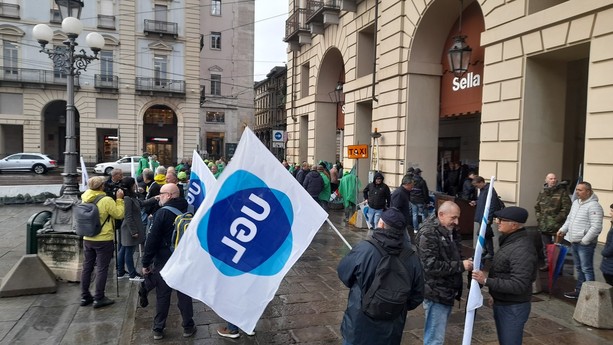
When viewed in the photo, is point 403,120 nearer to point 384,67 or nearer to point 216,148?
point 384,67

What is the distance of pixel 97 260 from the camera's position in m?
6.02

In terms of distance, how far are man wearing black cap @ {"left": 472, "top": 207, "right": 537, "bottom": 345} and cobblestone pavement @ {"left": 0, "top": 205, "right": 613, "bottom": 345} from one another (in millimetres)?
1418

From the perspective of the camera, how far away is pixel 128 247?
23.2 ft

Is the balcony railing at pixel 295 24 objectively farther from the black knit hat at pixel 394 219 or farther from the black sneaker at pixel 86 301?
the black knit hat at pixel 394 219

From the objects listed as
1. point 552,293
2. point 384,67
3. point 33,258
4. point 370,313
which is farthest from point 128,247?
point 384,67

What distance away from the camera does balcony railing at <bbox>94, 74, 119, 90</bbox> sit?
37.1 m

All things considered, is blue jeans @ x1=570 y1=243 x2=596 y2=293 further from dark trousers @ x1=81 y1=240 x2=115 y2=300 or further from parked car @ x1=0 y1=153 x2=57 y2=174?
parked car @ x1=0 y1=153 x2=57 y2=174

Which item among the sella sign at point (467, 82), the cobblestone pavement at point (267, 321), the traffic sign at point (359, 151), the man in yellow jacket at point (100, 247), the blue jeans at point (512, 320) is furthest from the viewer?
the traffic sign at point (359, 151)

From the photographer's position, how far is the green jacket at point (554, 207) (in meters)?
7.40

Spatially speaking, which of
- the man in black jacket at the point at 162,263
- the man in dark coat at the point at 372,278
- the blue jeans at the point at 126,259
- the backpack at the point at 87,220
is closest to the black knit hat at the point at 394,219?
the man in dark coat at the point at 372,278

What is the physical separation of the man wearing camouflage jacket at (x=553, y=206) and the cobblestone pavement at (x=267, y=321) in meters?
0.75

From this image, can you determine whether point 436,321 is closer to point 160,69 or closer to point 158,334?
point 158,334

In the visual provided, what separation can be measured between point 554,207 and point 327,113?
13772mm

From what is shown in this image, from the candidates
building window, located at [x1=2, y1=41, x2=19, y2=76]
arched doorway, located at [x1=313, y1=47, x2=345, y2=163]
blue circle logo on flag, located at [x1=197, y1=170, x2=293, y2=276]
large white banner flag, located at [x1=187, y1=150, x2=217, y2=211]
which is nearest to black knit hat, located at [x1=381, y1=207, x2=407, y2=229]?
blue circle logo on flag, located at [x1=197, y1=170, x2=293, y2=276]
